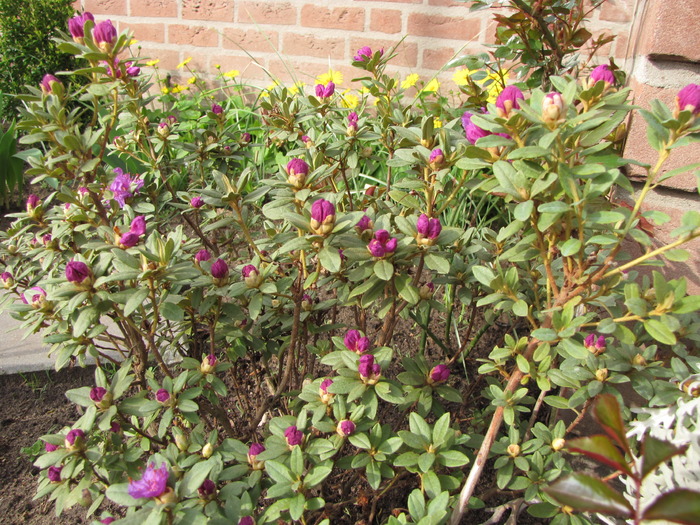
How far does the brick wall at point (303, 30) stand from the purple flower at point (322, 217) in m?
2.31

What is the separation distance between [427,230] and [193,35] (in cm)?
304

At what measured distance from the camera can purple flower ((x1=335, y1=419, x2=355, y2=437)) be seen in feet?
3.18

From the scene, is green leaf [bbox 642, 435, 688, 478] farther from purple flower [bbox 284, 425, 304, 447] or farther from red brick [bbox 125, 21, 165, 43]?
red brick [bbox 125, 21, 165, 43]

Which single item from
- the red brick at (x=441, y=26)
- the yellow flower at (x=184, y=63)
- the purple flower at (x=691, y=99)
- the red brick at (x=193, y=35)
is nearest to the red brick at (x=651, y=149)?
the purple flower at (x=691, y=99)

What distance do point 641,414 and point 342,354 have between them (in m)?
0.60

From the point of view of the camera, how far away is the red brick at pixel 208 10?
328 centimetres

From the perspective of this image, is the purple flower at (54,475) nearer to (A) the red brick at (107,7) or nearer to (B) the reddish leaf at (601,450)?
(B) the reddish leaf at (601,450)

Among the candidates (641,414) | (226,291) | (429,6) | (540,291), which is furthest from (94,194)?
(429,6)

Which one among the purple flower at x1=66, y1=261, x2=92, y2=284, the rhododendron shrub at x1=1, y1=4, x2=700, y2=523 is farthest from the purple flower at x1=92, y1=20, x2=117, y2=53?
the purple flower at x1=66, y1=261, x2=92, y2=284

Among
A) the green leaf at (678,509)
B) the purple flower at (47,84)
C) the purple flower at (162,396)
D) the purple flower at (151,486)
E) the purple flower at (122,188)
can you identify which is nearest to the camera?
the green leaf at (678,509)

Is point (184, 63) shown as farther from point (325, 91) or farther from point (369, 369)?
point (369, 369)

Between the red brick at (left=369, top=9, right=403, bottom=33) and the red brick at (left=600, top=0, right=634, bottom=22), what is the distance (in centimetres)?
104

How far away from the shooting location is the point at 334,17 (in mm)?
3090

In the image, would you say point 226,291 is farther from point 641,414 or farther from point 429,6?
point 429,6
